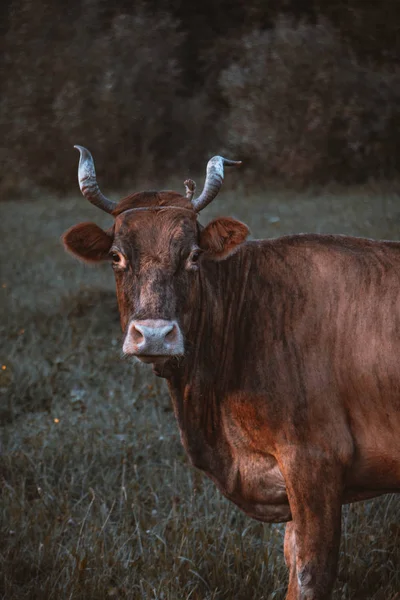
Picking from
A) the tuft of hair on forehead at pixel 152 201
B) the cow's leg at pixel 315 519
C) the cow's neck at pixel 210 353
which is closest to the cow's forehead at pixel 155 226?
the tuft of hair on forehead at pixel 152 201

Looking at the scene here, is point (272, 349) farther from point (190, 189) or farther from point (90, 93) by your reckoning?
point (90, 93)

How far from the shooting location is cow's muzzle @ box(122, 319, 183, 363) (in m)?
4.18

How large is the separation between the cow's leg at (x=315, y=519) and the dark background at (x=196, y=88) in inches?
722

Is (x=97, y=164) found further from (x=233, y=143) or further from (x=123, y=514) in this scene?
(x=123, y=514)

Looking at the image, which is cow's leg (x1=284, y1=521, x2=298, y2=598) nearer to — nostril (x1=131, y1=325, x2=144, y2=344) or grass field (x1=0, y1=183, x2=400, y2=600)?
grass field (x1=0, y1=183, x2=400, y2=600)

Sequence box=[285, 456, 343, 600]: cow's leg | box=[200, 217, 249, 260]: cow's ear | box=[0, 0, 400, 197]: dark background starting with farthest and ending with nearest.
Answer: box=[0, 0, 400, 197]: dark background < box=[200, 217, 249, 260]: cow's ear < box=[285, 456, 343, 600]: cow's leg

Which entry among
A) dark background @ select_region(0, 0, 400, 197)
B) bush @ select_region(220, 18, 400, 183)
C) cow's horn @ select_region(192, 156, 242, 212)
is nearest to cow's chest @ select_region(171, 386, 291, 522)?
cow's horn @ select_region(192, 156, 242, 212)

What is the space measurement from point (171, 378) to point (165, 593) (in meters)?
1.18

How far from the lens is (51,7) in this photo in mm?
27094

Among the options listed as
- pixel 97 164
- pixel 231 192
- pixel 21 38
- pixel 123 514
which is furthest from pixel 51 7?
pixel 123 514

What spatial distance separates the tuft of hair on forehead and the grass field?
2.01 m

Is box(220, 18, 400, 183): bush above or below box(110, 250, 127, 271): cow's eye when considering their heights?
below

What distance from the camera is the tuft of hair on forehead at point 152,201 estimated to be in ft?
15.8

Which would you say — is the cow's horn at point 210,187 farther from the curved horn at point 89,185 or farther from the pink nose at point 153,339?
the pink nose at point 153,339
